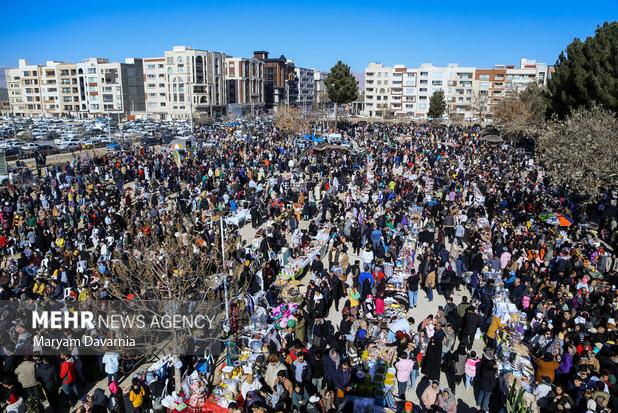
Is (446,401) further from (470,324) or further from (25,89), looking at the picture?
(25,89)

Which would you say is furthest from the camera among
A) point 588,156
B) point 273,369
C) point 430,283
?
point 588,156

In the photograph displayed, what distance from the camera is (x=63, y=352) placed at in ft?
28.2

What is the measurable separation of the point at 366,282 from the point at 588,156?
13481mm

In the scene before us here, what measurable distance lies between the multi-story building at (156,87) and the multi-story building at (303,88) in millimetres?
35001

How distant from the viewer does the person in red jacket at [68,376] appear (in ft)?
25.2

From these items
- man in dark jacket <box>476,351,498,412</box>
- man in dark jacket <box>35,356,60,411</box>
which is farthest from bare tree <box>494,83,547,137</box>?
man in dark jacket <box>35,356,60,411</box>

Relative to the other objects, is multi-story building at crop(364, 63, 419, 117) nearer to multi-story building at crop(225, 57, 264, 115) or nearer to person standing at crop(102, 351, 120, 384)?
multi-story building at crop(225, 57, 264, 115)

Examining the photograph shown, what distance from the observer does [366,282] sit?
432 inches

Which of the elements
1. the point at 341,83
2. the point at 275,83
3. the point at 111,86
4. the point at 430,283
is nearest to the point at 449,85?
the point at 275,83

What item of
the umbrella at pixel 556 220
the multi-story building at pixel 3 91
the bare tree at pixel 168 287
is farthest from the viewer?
the multi-story building at pixel 3 91

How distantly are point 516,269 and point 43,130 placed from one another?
61637 millimetres

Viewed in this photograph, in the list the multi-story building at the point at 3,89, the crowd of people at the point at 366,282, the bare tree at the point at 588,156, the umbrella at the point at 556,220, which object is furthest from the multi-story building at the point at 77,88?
the umbrella at the point at 556,220

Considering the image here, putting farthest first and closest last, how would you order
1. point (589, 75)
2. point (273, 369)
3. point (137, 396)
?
1. point (589, 75)
2. point (273, 369)
3. point (137, 396)

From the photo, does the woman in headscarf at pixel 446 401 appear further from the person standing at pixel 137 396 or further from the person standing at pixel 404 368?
the person standing at pixel 137 396
